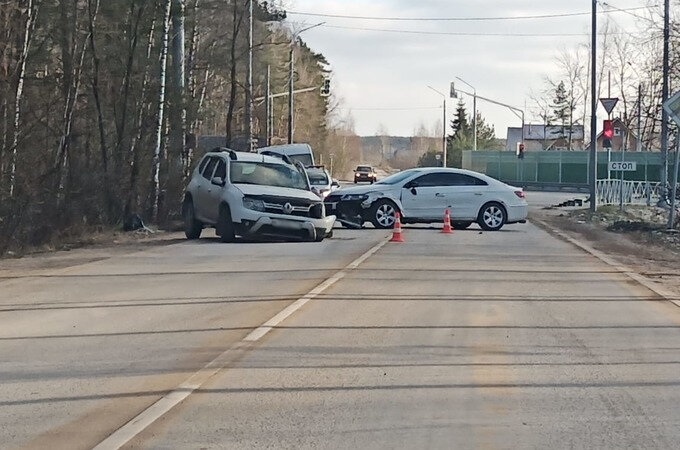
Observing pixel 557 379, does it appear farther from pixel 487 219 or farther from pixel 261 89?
pixel 261 89

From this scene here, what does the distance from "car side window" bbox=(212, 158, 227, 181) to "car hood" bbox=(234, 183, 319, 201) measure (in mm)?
533

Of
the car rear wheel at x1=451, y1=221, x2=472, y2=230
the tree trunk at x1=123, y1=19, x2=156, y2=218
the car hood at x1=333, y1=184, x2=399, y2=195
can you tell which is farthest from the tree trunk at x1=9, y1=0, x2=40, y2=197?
the car rear wheel at x1=451, y1=221, x2=472, y2=230

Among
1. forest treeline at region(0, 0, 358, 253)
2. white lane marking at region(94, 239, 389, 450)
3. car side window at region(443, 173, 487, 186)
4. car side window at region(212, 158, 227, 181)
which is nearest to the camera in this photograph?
white lane marking at region(94, 239, 389, 450)

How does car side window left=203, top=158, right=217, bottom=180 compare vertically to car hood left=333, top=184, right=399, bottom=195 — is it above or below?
above

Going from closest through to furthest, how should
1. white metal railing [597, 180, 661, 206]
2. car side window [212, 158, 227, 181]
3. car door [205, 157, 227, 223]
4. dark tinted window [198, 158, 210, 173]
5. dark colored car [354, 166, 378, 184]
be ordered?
car door [205, 157, 227, 223]
car side window [212, 158, 227, 181]
dark tinted window [198, 158, 210, 173]
white metal railing [597, 180, 661, 206]
dark colored car [354, 166, 378, 184]

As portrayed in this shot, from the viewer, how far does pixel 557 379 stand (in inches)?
332

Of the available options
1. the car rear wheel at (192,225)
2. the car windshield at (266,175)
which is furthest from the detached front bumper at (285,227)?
the car rear wheel at (192,225)

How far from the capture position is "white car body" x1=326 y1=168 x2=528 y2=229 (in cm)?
2617

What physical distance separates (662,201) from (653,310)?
2691 cm

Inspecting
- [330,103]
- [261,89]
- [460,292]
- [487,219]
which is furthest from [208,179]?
[330,103]

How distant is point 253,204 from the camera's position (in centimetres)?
2072

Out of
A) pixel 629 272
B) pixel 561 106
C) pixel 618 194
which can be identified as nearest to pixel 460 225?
pixel 629 272

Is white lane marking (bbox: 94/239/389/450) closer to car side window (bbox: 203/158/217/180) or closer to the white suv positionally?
the white suv

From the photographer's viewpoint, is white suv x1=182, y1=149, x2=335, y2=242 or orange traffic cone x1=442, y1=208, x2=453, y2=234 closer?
white suv x1=182, y1=149, x2=335, y2=242
